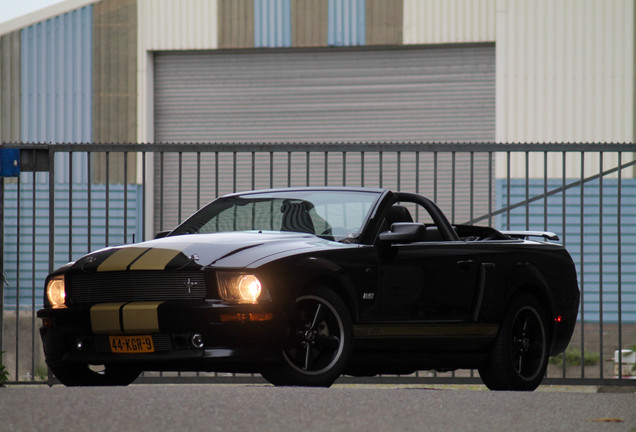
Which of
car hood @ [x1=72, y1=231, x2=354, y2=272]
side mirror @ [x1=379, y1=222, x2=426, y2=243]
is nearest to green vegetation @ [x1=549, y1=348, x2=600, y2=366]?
side mirror @ [x1=379, y1=222, x2=426, y2=243]

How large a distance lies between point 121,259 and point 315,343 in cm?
131

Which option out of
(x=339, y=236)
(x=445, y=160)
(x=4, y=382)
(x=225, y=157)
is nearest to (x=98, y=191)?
(x=225, y=157)

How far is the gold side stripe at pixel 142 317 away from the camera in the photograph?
8148mm

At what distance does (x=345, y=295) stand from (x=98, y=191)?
17.8m

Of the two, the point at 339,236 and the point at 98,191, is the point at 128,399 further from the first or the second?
the point at 98,191

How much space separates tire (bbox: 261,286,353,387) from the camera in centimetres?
822

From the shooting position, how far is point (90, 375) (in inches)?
357

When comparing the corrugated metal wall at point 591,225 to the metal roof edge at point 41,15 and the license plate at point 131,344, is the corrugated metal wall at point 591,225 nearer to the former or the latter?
the metal roof edge at point 41,15

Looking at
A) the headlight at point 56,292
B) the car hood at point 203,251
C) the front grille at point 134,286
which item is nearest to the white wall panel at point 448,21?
the car hood at point 203,251

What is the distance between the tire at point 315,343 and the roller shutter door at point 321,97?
1724 centimetres

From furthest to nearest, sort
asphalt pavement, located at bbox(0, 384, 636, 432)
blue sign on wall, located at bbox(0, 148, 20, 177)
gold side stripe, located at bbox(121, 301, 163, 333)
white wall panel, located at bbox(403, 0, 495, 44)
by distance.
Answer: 1. white wall panel, located at bbox(403, 0, 495, 44)
2. blue sign on wall, located at bbox(0, 148, 20, 177)
3. gold side stripe, located at bbox(121, 301, 163, 333)
4. asphalt pavement, located at bbox(0, 384, 636, 432)

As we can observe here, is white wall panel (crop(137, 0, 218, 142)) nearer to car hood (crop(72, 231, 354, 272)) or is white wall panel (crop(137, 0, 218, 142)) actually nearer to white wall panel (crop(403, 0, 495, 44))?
white wall panel (crop(403, 0, 495, 44))

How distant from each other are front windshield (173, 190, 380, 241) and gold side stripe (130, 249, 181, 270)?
1.04 meters

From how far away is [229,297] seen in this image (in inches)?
318
